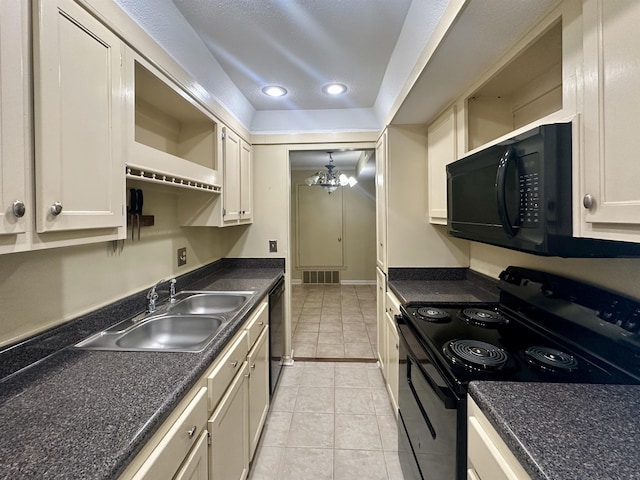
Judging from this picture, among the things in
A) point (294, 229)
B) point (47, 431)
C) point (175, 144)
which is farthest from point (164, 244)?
point (294, 229)

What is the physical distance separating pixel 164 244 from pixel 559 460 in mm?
2045

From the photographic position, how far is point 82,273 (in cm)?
125

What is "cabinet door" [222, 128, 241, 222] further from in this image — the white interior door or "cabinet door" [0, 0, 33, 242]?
the white interior door

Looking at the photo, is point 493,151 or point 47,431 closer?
point 47,431

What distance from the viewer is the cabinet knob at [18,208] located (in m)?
0.69

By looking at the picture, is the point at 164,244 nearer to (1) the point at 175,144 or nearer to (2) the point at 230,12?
(1) the point at 175,144

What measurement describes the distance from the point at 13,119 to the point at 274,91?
1959 millimetres

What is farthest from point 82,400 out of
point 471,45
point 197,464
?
point 471,45

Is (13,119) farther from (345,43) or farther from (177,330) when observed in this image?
(345,43)

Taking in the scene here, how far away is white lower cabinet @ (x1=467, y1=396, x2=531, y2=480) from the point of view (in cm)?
68

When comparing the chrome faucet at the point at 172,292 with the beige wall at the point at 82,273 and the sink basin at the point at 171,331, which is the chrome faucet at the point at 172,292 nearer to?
the beige wall at the point at 82,273

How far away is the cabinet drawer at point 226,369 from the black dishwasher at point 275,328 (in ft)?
2.03

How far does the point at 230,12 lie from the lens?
147 cm

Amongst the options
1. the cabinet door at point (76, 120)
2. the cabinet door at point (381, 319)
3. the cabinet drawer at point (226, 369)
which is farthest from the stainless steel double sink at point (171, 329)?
the cabinet door at point (381, 319)
